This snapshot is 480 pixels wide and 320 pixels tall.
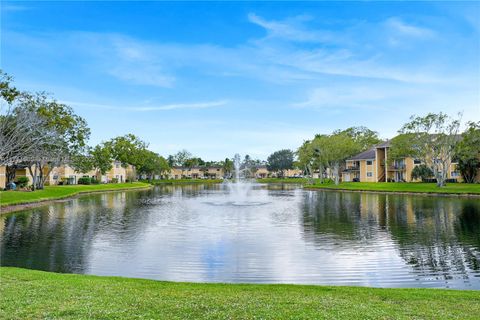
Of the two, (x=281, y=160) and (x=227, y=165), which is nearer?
(x=281, y=160)

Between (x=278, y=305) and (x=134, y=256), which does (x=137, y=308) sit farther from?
(x=134, y=256)

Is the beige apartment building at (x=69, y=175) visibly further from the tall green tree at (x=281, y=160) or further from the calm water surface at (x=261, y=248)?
the tall green tree at (x=281, y=160)

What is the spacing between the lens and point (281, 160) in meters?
166

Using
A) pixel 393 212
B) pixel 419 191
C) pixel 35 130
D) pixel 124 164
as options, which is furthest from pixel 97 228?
pixel 124 164

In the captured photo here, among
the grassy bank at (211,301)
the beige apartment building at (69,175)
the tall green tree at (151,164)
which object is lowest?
the grassy bank at (211,301)

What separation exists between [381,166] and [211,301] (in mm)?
86557

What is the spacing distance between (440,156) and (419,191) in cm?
965

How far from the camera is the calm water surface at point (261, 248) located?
1370 cm

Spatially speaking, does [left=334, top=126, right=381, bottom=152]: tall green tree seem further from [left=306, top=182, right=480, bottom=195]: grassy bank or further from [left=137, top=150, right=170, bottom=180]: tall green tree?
[left=137, top=150, right=170, bottom=180]: tall green tree

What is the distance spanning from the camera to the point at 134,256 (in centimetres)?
1650

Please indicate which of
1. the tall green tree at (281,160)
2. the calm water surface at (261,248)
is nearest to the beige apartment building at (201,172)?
the tall green tree at (281,160)

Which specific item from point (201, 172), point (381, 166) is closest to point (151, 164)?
point (201, 172)

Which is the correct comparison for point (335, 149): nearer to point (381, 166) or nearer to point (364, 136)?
point (381, 166)

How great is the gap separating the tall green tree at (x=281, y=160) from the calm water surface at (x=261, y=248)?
136 metres
